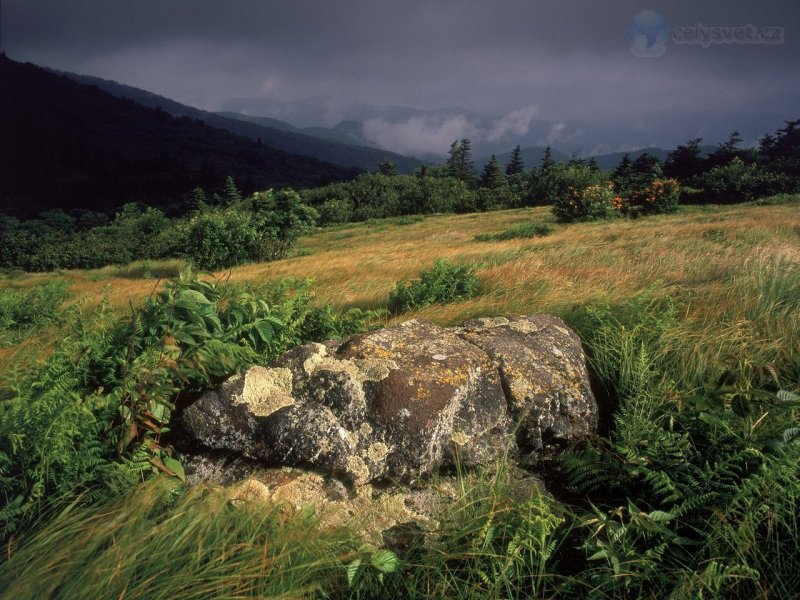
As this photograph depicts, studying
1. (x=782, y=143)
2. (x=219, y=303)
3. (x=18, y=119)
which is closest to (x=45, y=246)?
(x=219, y=303)

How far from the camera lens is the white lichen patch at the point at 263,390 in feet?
7.93

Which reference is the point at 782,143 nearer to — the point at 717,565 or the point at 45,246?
the point at 717,565

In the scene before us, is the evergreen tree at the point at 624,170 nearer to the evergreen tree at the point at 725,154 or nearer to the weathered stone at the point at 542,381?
the evergreen tree at the point at 725,154

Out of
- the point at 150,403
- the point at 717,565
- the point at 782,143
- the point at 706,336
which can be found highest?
the point at 782,143

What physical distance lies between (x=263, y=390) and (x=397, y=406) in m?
0.73

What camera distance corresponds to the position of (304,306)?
11.8ft

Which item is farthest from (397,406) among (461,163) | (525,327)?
(461,163)

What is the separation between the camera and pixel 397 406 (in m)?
2.43

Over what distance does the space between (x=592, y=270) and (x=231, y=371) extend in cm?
397

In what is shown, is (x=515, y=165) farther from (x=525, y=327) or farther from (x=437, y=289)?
(x=525, y=327)

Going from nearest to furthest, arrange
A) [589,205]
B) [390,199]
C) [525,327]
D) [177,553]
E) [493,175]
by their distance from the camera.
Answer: [177,553]
[525,327]
[589,205]
[390,199]
[493,175]

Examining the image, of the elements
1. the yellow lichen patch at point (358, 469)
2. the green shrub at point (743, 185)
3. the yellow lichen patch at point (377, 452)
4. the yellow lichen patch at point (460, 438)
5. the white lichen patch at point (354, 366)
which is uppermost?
the green shrub at point (743, 185)

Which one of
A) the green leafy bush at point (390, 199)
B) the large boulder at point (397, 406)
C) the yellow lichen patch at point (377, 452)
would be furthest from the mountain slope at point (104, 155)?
the yellow lichen patch at point (377, 452)

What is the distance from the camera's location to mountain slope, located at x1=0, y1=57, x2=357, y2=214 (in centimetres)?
12494
